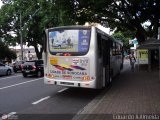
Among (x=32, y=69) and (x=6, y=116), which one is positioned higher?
(x=32, y=69)

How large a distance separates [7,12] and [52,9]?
27.9 meters

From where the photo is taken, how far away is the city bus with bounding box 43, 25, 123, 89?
13.2m

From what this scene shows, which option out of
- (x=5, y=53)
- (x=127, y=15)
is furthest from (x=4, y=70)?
(x=5, y=53)

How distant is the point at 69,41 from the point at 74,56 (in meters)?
0.71

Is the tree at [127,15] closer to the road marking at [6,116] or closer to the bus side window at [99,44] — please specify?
the bus side window at [99,44]

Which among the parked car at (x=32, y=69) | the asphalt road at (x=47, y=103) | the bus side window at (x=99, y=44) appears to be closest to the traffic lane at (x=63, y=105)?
the asphalt road at (x=47, y=103)

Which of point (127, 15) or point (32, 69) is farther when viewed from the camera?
point (127, 15)

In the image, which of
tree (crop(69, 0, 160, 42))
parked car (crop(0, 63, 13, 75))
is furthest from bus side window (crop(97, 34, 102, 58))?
parked car (crop(0, 63, 13, 75))

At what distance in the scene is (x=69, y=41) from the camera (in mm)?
13664

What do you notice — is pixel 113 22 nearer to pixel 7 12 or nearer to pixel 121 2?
pixel 121 2

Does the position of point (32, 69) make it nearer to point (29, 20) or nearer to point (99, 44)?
point (99, 44)

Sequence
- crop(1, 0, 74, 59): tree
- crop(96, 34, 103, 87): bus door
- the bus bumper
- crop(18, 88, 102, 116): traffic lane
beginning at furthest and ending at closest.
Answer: crop(1, 0, 74, 59): tree → crop(96, 34, 103, 87): bus door → the bus bumper → crop(18, 88, 102, 116): traffic lane

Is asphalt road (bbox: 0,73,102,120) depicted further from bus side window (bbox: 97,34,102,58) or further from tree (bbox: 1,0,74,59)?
tree (bbox: 1,0,74,59)

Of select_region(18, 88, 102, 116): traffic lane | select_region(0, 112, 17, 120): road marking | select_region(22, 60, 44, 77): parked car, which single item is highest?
select_region(22, 60, 44, 77): parked car
